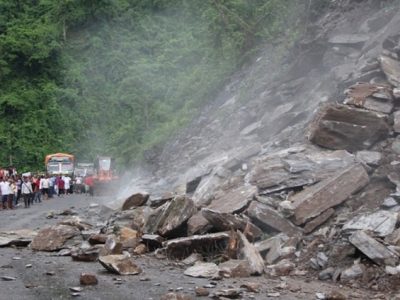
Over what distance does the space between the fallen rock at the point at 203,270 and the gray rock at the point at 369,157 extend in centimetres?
397

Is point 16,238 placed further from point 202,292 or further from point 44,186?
point 44,186

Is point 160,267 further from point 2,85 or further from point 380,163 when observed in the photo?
point 2,85

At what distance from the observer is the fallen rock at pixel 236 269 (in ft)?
28.0

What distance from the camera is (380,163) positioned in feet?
36.2

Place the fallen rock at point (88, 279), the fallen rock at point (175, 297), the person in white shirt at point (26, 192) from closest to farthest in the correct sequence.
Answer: the fallen rock at point (175, 297) → the fallen rock at point (88, 279) → the person in white shirt at point (26, 192)

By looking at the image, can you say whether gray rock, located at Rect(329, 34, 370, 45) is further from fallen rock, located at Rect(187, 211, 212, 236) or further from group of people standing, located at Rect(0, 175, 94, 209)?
group of people standing, located at Rect(0, 175, 94, 209)

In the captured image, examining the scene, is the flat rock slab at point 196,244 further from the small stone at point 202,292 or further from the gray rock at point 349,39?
the gray rock at point 349,39

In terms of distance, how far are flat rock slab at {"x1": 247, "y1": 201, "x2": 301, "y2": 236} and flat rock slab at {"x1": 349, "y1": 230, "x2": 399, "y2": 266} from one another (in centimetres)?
166

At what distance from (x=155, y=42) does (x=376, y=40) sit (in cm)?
3536

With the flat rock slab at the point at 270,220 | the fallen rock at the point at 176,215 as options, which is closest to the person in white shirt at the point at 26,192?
the fallen rock at the point at 176,215

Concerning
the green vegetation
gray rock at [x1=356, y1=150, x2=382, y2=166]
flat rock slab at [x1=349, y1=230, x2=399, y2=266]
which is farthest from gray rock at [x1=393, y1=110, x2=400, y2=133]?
the green vegetation

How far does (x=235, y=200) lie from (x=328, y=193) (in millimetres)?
1909

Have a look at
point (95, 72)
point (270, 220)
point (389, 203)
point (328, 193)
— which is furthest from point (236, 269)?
point (95, 72)

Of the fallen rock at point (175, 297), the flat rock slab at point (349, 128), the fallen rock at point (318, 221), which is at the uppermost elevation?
the flat rock slab at point (349, 128)
